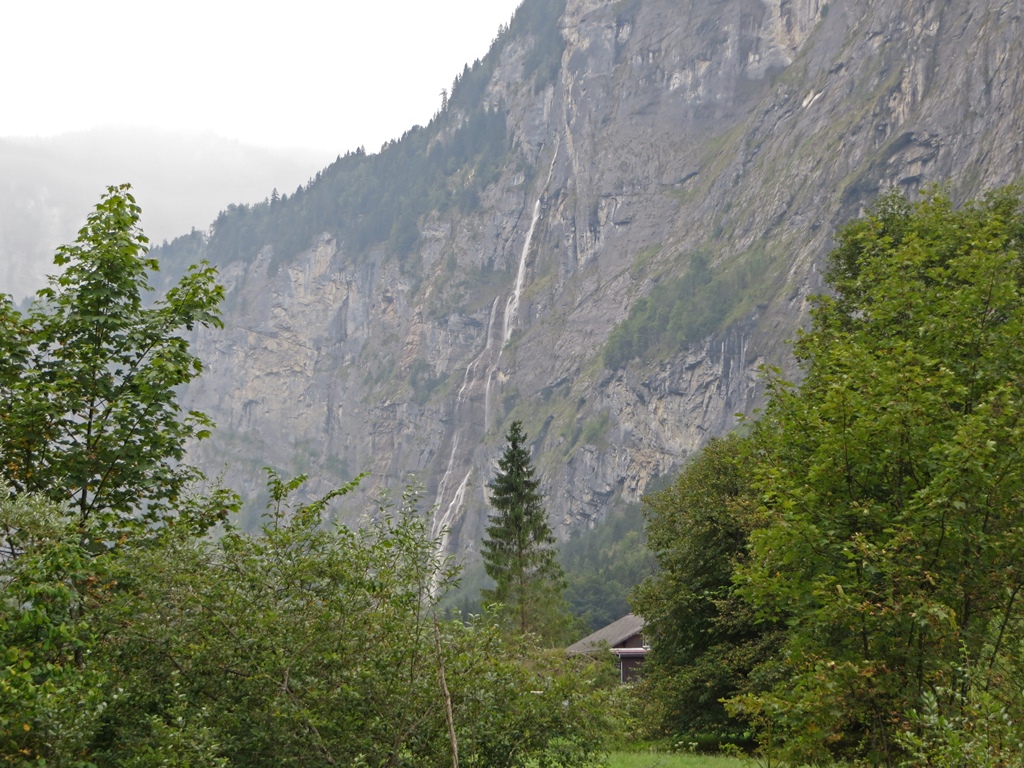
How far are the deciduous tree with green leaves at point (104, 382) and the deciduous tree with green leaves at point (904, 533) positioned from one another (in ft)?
29.3

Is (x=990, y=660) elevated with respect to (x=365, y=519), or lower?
lower

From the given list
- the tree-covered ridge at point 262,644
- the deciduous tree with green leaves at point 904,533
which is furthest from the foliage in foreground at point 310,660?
the deciduous tree with green leaves at point 904,533

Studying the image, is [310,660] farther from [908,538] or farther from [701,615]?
[701,615]

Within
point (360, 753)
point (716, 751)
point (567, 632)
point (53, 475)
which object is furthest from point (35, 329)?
point (567, 632)

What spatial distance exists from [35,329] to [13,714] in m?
6.89

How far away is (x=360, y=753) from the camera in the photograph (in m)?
10.5

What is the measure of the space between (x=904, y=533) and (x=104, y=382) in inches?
426

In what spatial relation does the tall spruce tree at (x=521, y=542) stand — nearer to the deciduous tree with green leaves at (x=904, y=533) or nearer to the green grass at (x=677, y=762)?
the green grass at (x=677, y=762)

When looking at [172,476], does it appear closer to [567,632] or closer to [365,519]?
[365,519]

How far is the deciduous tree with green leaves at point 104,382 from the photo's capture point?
40.8 ft

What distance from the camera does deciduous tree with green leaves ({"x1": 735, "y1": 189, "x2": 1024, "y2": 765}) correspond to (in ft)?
38.1

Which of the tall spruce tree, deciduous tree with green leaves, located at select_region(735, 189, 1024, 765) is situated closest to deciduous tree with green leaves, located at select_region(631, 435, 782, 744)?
the tall spruce tree

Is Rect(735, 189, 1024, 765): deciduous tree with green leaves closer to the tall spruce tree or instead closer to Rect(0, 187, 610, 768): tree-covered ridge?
Rect(0, 187, 610, 768): tree-covered ridge

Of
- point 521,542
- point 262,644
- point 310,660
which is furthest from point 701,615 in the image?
→ point 262,644
